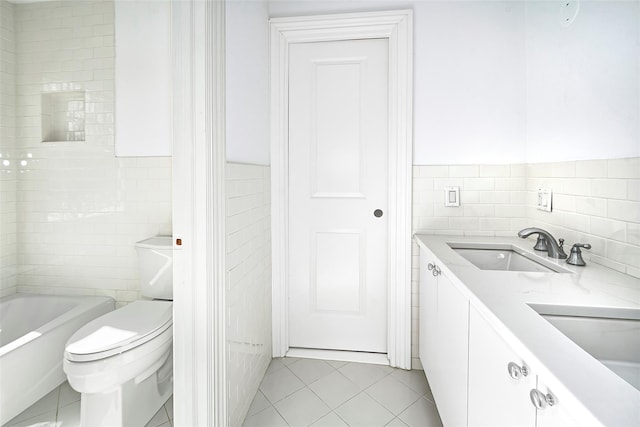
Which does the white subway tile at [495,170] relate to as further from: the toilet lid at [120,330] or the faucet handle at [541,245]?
the toilet lid at [120,330]

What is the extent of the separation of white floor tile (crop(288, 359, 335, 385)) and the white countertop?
1072mm

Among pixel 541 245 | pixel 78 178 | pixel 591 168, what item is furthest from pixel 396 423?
pixel 78 178

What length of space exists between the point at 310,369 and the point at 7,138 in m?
1.86

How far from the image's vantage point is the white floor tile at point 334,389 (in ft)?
6.01

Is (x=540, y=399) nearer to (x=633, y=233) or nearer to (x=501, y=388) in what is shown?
(x=501, y=388)

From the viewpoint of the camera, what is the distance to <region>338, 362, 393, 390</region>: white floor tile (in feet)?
6.59

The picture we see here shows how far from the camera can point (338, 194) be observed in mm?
2281

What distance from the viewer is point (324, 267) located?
2332mm

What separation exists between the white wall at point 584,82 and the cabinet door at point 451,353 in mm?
787

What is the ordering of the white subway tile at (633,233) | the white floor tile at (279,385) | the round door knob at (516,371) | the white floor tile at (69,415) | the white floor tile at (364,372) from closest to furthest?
the round door knob at (516,371) → the white subway tile at (633,233) → the white floor tile at (69,415) → the white floor tile at (279,385) → the white floor tile at (364,372)

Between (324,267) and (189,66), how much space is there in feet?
4.89

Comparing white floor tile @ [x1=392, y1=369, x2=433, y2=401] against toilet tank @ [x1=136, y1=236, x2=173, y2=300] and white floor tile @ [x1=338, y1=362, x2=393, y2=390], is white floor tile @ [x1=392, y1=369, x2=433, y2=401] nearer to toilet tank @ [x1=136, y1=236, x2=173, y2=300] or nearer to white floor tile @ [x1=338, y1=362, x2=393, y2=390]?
white floor tile @ [x1=338, y1=362, x2=393, y2=390]

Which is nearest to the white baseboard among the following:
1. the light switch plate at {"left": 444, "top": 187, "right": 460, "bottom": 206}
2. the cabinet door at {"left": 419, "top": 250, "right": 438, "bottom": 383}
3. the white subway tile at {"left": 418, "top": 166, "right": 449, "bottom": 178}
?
the cabinet door at {"left": 419, "top": 250, "right": 438, "bottom": 383}

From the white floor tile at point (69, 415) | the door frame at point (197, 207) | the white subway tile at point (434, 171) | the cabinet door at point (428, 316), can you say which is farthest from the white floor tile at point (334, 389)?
the white subway tile at point (434, 171)
